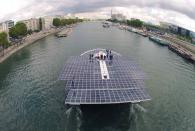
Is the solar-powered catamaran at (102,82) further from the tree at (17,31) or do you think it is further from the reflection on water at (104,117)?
the tree at (17,31)

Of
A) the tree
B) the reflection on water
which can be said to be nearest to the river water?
the reflection on water

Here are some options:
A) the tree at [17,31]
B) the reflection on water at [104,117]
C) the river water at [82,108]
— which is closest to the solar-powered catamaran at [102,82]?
the reflection on water at [104,117]

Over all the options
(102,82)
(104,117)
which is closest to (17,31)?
(102,82)

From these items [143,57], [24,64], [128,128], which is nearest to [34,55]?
[24,64]

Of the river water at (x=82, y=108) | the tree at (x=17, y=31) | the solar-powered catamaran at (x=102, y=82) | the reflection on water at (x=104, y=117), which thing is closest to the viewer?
the reflection on water at (x=104, y=117)

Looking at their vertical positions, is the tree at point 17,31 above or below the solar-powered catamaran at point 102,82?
above
